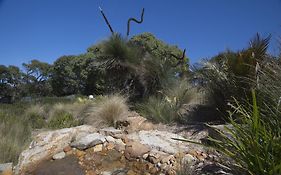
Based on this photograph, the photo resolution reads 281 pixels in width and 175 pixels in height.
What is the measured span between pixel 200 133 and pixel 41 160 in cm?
261

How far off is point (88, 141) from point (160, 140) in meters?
1.21

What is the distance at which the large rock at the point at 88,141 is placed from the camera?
5.14 meters

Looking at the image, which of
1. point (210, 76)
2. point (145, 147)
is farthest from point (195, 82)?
point (145, 147)

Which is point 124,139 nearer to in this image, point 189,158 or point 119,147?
point 119,147

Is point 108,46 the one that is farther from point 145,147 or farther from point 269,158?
point 269,158

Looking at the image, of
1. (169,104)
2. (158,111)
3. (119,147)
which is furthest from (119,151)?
(169,104)

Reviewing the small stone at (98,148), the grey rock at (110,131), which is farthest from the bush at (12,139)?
the grey rock at (110,131)

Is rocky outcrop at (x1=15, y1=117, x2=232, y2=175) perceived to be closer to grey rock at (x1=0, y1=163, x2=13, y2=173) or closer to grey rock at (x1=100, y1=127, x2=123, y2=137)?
grey rock at (x1=100, y1=127, x2=123, y2=137)

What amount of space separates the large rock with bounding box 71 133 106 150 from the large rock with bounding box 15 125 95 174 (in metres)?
0.25

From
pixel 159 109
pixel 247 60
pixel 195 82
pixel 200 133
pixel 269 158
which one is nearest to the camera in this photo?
pixel 269 158

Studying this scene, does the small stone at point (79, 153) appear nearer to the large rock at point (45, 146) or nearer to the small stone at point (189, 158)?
the large rock at point (45, 146)

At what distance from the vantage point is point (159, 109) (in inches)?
255

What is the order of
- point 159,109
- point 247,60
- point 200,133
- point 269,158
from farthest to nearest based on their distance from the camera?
point 159,109 < point 247,60 < point 200,133 < point 269,158

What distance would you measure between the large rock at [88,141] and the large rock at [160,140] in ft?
1.70
